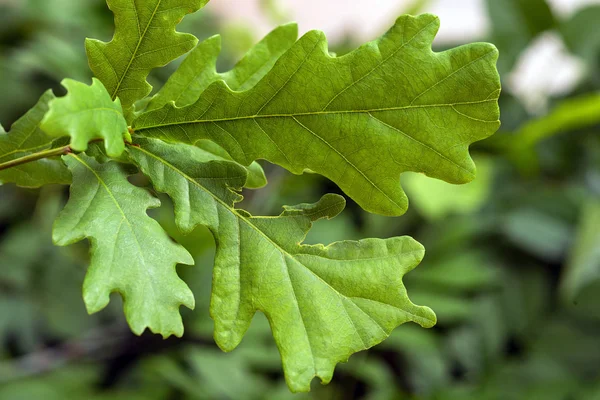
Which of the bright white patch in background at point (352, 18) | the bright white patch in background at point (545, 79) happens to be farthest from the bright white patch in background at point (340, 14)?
the bright white patch in background at point (545, 79)

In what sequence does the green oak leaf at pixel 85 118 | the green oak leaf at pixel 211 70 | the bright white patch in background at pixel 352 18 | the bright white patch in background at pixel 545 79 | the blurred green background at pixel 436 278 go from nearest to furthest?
the green oak leaf at pixel 85 118, the green oak leaf at pixel 211 70, the blurred green background at pixel 436 278, the bright white patch in background at pixel 545 79, the bright white patch in background at pixel 352 18

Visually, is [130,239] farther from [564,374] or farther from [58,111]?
[564,374]

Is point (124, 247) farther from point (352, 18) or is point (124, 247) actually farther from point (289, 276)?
point (352, 18)

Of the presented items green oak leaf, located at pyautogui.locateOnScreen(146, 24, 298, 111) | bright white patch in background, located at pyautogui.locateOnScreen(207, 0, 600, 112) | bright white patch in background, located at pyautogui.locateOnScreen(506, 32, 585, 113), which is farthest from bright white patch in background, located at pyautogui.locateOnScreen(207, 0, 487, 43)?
green oak leaf, located at pyautogui.locateOnScreen(146, 24, 298, 111)

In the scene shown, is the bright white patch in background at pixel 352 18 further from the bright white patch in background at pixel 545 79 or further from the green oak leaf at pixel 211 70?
the green oak leaf at pixel 211 70

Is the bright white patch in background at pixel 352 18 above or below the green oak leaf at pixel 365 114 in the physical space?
below
